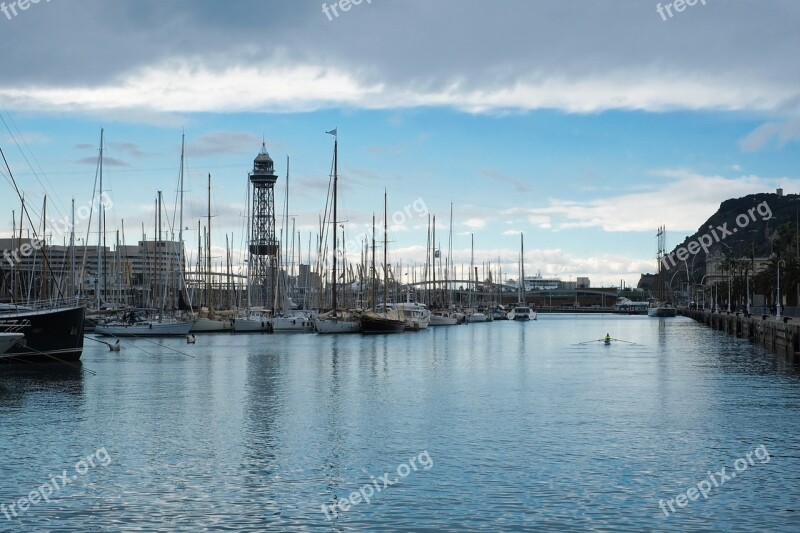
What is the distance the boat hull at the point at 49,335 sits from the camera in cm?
5269

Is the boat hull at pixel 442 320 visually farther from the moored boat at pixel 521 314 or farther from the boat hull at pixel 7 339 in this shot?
the boat hull at pixel 7 339

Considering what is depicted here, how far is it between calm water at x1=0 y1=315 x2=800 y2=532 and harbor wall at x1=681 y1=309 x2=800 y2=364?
11620 millimetres

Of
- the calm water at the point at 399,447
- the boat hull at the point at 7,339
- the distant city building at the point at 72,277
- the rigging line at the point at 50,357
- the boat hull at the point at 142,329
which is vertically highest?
the distant city building at the point at 72,277

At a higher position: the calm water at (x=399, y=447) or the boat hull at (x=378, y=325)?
the boat hull at (x=378, y=325)

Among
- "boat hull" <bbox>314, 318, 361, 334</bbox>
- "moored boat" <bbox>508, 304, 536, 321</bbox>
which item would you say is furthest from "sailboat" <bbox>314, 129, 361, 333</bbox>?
"moored boat" <bbox>508, 304, 536, 321</bbox>

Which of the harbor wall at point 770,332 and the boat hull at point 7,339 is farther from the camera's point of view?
the harbor wall at point 770,332

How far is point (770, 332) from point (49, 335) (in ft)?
194

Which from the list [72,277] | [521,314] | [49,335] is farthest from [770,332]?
[521,314]

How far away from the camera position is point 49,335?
55562mm

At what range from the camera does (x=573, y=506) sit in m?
20.8

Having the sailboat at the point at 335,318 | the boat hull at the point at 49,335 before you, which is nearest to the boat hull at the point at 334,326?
the sailboat at the point at 335,318

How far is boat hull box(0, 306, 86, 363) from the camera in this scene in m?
52.7

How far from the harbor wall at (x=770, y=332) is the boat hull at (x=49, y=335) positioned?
45.2 m

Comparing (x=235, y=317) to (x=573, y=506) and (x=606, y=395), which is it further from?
(x=573, y=506)
